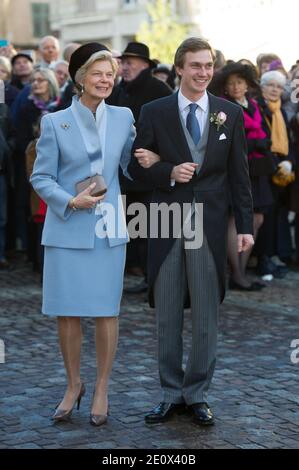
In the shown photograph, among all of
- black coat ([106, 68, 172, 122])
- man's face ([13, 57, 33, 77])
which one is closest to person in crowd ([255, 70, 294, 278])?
black coat ([106, 68, 172, 122])

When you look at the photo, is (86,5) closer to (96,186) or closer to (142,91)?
(142,91)

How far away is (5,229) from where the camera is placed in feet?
40.6

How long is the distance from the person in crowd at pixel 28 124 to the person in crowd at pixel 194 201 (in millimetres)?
5346

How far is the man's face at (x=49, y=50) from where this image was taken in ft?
45.2

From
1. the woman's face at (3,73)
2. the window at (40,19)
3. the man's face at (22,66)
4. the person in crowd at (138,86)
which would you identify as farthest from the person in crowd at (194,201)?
the window at (40,19)

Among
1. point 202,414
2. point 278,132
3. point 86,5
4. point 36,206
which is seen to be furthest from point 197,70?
point 86,5

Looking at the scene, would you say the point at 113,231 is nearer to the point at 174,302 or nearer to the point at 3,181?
the point at 174,302

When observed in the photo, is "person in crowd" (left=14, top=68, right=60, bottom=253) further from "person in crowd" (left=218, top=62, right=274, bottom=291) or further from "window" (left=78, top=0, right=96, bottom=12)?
"window" (left=78, top=0, right=96, bottom=12)

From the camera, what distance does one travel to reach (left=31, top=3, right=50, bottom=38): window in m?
51.9

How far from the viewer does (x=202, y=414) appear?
18.9 feet

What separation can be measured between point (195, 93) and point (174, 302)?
45.4 inches

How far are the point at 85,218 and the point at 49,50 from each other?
329 inches

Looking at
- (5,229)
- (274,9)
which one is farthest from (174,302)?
(274,9)

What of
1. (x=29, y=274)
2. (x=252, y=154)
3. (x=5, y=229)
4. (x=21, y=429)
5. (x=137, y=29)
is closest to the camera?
(x=21, y=429)
